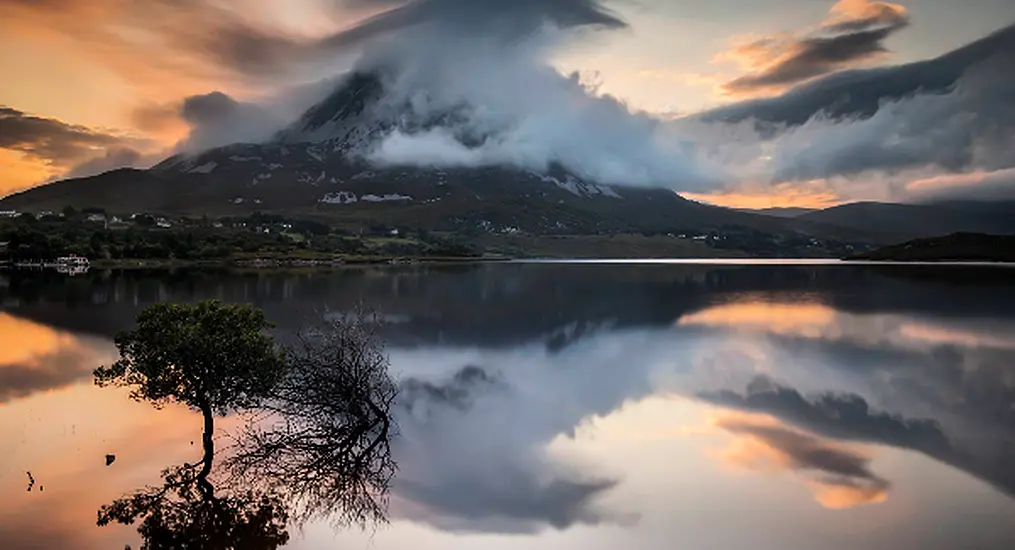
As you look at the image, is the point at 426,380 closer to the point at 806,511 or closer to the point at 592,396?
the point at 592,396

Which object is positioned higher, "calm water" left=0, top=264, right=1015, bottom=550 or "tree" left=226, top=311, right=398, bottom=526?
"tree" left=226, top=311, right=398, bottom=526

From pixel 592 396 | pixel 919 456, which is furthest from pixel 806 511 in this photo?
pixel 592 396

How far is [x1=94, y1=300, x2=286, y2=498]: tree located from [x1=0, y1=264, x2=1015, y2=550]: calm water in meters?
2.63

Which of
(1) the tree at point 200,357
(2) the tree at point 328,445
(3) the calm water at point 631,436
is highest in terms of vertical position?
(1) the tree at point 200,357

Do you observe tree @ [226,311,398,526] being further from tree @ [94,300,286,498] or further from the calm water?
tree @ [94,300,286,498]

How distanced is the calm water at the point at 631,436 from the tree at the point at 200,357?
2632mm

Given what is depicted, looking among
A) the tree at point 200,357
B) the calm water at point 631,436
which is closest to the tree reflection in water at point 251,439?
the tree at point 200,357

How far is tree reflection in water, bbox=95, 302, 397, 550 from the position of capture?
1936cm

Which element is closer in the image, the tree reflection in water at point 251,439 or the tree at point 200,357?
the tree reflection in water at point 251,439

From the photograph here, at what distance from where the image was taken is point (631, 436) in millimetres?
30312

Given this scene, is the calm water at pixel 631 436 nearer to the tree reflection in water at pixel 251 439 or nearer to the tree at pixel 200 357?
the tree reflection in water at pixel 251 439

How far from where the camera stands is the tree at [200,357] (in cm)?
2389

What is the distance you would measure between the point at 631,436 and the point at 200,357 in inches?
691

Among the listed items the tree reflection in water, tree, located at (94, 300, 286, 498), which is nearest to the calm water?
the tree reflection in water
